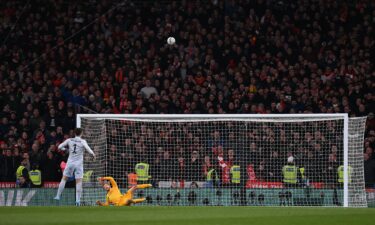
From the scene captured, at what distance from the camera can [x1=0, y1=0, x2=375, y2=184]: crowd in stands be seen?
80.1ft

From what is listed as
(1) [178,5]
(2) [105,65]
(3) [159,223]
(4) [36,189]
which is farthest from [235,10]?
(3) [159,223]

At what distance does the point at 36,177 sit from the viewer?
73.6ft

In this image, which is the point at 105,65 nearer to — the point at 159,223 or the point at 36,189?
the point at 36,189

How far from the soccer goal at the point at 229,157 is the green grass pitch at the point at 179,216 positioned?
4065mm

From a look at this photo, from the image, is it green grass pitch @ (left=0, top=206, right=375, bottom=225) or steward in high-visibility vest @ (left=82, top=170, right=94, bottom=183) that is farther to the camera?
steward in high-visibility vest @ (left=82, top=170, right=94, bottom=183)

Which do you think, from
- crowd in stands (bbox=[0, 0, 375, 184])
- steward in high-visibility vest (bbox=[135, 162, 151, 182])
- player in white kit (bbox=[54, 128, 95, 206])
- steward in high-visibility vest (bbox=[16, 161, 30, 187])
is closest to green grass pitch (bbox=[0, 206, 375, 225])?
player in white kit (bbox=[54, 128, 95, 206])

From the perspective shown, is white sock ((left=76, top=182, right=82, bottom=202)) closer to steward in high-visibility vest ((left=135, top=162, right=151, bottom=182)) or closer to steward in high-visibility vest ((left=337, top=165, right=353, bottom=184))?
steward in high-visibility vest ((left=135, top=162, right=151, bottom=182))

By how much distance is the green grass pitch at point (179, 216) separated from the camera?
1434cm

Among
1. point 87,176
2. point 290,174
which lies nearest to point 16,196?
point 87,176

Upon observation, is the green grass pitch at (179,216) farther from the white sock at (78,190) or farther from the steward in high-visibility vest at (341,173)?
the steward in high-visibility vest at (341,173)

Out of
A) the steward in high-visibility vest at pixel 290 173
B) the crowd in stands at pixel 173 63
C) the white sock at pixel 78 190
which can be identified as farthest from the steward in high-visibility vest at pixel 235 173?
the white sock at pixel 78 190

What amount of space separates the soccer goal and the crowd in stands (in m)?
0.31

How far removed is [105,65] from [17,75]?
9.19ft

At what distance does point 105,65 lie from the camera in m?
27.5
